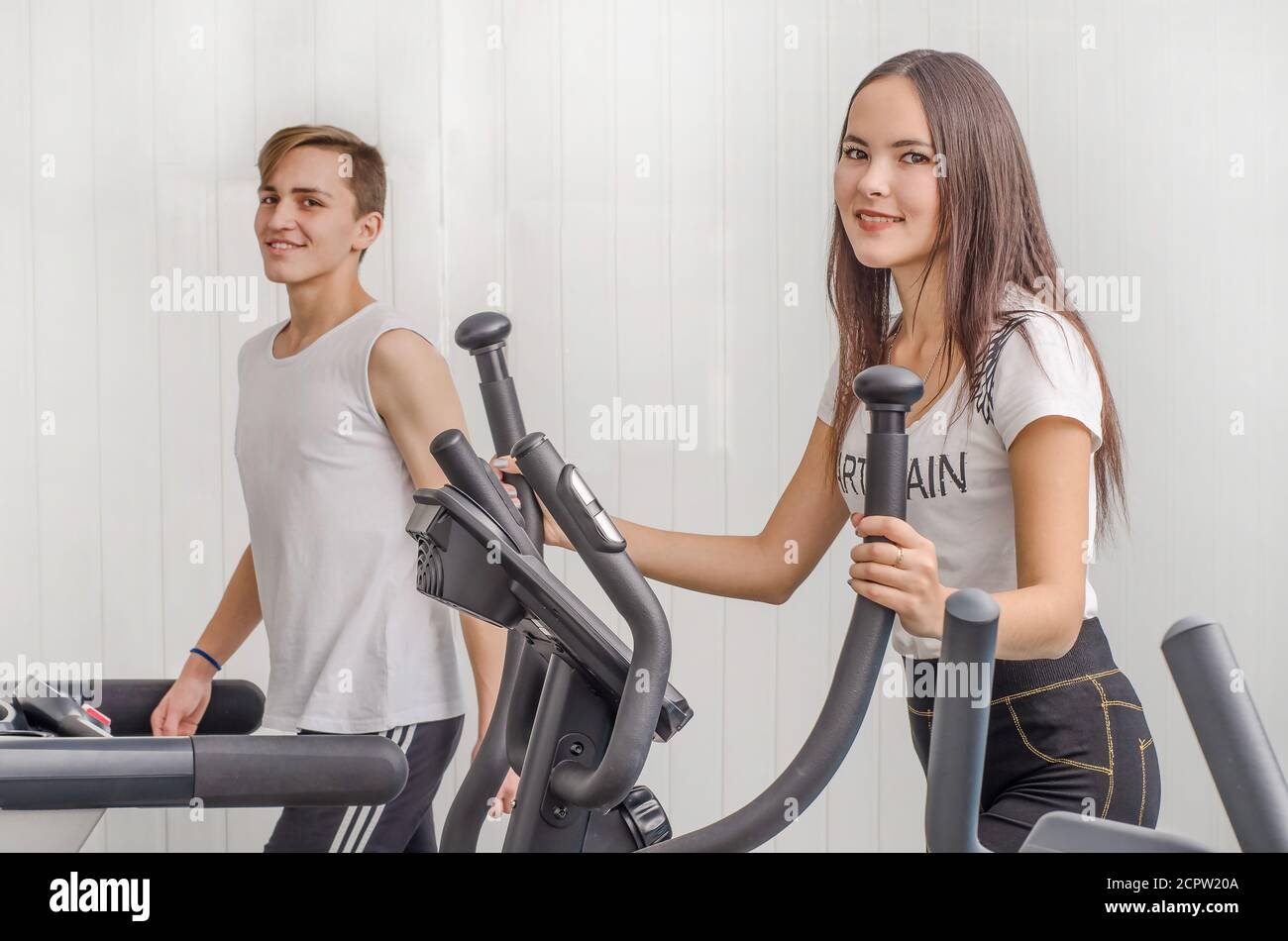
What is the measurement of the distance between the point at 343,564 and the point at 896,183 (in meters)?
1.03

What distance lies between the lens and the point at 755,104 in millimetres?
2814

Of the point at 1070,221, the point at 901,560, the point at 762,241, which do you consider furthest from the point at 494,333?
the point at 1070,221

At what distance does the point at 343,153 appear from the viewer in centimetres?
215

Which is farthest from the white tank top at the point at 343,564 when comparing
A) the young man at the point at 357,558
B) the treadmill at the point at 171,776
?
the treadmill at the point at 171,776

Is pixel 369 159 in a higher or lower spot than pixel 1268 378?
higher

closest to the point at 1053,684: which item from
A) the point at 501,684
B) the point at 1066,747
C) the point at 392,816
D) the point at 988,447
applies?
the point at 1066,747

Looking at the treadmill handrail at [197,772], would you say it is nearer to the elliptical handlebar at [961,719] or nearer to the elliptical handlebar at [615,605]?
the elliptical handlebar at [615,605]

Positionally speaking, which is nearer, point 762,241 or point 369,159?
point 369,159

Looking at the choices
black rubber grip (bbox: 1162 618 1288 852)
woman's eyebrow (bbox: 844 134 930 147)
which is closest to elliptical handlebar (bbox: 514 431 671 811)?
black rubber grip (bbox: 1162 618 1288 852)

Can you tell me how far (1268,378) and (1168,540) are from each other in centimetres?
49

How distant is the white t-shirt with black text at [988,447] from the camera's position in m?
1.23

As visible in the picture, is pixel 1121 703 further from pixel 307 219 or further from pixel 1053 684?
pixel 307 219

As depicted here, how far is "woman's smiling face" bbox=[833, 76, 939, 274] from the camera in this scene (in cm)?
140

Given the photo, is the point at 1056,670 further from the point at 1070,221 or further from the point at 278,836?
the point at 1070,221
